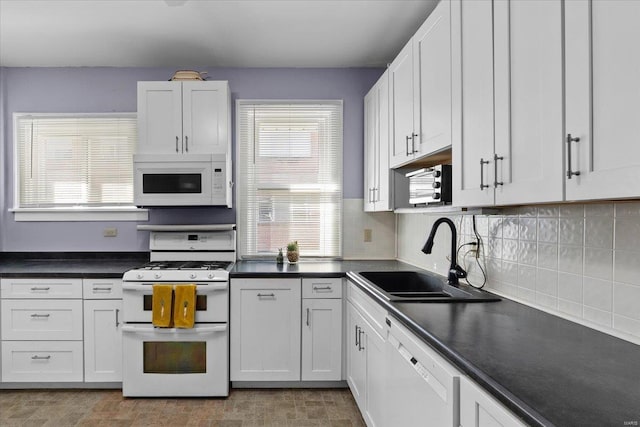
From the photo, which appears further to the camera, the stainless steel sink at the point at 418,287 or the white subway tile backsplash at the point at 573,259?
the stainless steel sink at the point at 418,287

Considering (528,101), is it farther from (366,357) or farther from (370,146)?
(370,146)

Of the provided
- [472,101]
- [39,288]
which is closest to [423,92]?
[472,101]

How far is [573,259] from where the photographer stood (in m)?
1.62

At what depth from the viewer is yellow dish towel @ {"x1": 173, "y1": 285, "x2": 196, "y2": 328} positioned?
2.96 metres

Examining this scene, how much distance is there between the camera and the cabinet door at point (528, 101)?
1.24m

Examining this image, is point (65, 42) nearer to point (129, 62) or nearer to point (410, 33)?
point (129, 62)

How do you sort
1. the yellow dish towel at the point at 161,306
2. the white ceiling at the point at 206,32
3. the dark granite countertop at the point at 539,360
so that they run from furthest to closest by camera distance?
the yellow dish towel at the point at 161,306 < the white ceiling at the point at 206,32 < the dark granite countertop at the point at 539,360

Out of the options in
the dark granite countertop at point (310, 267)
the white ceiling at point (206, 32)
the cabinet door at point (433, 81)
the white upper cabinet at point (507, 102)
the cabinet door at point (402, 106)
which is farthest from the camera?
the dark granite countertop at point (310, 267)

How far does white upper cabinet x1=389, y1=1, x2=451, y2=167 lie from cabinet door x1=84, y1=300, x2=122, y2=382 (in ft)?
7.34

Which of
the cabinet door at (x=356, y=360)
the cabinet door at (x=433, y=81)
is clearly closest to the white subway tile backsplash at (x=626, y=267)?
the cabinet door at (x=433, y=81)

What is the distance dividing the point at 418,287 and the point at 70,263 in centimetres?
277

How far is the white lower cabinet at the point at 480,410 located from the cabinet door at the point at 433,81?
1.14 m

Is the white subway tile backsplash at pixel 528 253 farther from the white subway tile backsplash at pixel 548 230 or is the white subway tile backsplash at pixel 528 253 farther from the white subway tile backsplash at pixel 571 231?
the white subway tile backsplash at pixel 571 231

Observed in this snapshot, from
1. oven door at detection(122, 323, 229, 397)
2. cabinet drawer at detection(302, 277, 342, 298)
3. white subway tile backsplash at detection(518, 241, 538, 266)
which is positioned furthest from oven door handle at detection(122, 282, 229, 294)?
white subway tile backsplash at detection(518, 241, 538, 266)
